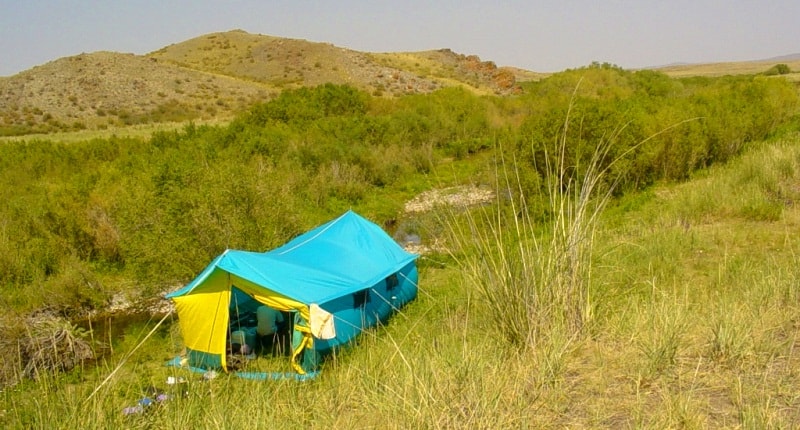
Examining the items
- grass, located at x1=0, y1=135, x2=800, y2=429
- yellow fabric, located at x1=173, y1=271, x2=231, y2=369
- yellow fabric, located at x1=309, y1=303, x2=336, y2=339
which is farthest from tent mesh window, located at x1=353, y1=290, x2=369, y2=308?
grass, located at x1=0, y1=135, x2=800, y2=429

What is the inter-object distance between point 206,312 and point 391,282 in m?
2.80

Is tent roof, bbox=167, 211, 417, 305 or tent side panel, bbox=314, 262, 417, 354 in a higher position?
tent roof, bbox=167, 211, 417, 305

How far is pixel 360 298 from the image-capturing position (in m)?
9.11

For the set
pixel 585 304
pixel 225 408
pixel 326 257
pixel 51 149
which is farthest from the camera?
pixel 51 149

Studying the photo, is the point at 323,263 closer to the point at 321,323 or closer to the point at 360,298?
the point at 360,298

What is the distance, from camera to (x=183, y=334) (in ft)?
28.8

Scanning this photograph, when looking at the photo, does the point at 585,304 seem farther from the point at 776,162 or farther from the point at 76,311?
the point at 776,162

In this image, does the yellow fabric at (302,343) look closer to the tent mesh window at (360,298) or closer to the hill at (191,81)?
the tent mesh window at (360,298)

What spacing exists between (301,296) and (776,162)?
10822 mm

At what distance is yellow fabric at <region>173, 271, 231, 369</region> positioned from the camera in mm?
8359

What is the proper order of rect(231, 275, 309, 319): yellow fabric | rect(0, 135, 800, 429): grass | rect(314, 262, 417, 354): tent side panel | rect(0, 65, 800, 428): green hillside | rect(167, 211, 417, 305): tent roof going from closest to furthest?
rect(0, 135, 800, 429): grass → rect(0, 65, 800, 428): green hillside → rect(231, 275, 309, 319): yellow fabric → rect(167, 211, 417, 305): tent roof → rect(314, 262, 417, 354): tent side panel

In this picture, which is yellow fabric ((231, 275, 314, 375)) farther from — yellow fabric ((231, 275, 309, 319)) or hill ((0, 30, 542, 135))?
hill ((0, 30, 542, 135))

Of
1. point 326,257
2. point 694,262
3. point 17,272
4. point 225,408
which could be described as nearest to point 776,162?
point 694,262

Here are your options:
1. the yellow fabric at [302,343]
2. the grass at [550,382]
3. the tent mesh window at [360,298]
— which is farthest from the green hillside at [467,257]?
the tent mesh window at [360,298]
